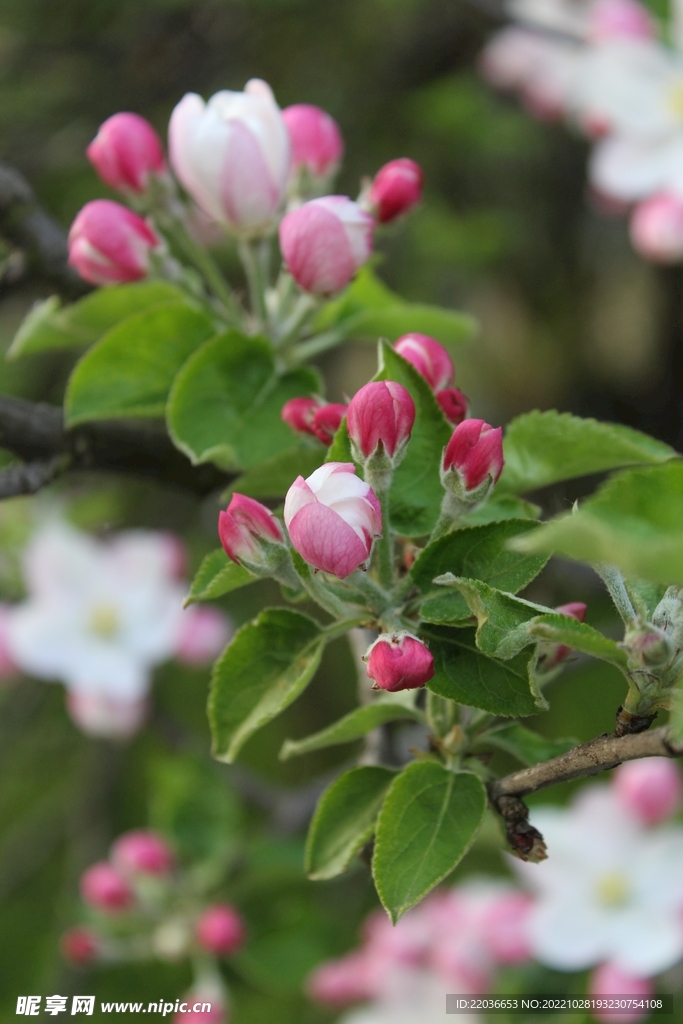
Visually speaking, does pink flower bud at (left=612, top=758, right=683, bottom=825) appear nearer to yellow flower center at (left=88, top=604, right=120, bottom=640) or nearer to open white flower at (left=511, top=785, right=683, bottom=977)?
open white flower at (left=511, top=785, right=683, bottom=977)

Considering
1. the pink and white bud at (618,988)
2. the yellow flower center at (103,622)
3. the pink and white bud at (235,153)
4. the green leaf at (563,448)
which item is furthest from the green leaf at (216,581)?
the yellow flower center at (103,622)

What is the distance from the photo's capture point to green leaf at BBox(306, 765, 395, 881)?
696mm

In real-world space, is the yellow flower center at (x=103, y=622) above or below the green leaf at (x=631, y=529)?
below

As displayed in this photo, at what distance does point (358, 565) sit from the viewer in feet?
1.76

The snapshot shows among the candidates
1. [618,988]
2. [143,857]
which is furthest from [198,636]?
[618,988]

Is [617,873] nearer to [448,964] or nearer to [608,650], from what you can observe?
[448,964]

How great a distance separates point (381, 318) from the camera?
0.94m

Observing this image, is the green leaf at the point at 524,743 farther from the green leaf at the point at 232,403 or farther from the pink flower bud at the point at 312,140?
the pink flower bud at the point at 312,140

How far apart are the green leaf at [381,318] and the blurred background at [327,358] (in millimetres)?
681

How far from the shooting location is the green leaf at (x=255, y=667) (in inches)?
25.6

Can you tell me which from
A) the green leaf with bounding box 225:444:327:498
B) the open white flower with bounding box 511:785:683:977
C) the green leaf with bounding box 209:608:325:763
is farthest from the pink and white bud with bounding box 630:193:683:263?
the green leaf with bounding box 209:608:325:763

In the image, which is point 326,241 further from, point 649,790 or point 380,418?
point 649,790

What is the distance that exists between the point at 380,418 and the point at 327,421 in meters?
A: 0.11

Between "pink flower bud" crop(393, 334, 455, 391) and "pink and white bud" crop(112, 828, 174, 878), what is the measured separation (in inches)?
40.4
